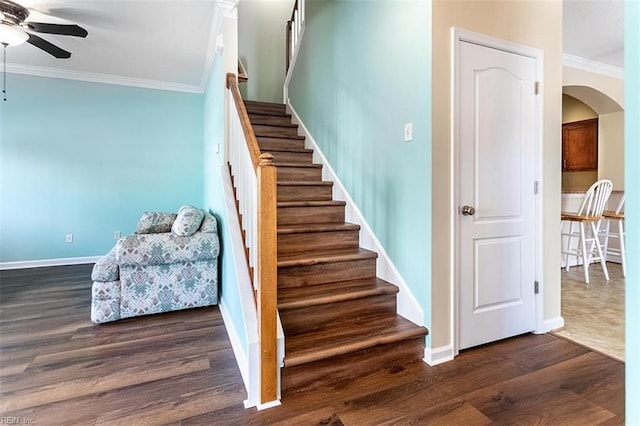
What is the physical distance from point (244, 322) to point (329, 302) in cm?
56

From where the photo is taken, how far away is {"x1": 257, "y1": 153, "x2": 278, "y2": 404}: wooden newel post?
1.56m

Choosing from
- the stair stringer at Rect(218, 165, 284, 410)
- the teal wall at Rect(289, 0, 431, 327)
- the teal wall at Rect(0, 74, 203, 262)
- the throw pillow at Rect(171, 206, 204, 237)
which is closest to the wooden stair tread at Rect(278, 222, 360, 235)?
the teal wall at Rect(289, 0, 431, 327)

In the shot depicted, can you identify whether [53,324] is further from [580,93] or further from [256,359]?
[580,93]

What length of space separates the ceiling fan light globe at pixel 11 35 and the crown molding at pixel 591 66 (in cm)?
574

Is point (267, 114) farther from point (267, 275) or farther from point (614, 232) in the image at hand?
point (614, 232)

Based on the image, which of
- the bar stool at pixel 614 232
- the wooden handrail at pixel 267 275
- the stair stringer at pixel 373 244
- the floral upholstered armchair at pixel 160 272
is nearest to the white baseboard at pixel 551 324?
the stair stringer at pixel 373 244

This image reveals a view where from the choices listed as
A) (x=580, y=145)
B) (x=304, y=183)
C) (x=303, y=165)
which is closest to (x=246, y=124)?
(x=304, y=183)

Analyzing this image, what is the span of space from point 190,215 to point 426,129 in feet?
6.99

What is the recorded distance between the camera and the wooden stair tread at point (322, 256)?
219 cm

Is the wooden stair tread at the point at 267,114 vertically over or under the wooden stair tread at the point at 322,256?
over

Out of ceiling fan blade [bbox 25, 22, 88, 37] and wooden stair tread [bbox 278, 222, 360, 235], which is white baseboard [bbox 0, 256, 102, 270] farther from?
wooden stair tread [bbox 278, 222, 360, 235]

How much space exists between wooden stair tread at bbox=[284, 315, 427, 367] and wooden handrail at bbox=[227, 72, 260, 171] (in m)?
1.01

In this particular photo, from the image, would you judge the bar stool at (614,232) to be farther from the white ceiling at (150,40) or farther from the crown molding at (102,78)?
the crown molding at (102,78)

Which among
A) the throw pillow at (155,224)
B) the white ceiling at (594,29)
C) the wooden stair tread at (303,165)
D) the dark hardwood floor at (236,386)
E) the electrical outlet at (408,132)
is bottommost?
the dark hardwood floor at (236,386)
